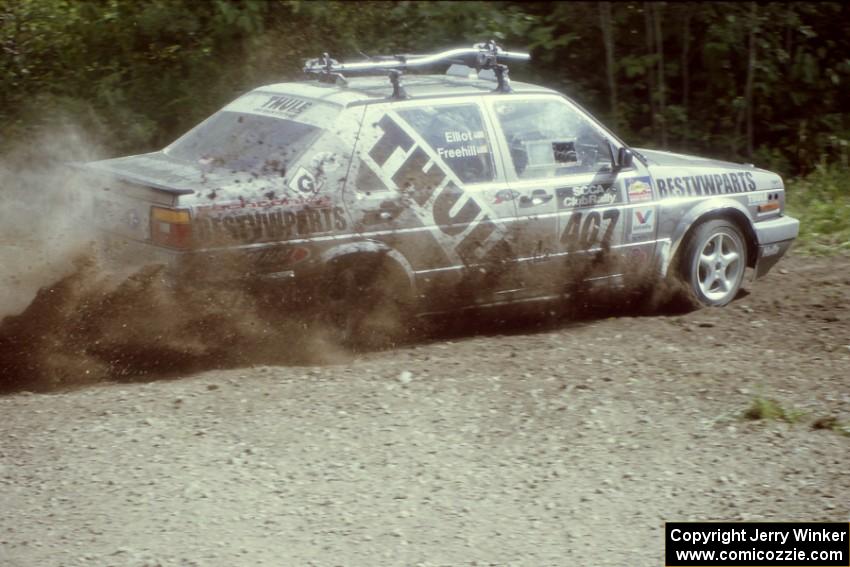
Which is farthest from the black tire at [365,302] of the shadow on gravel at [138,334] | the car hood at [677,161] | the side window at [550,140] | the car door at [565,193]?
the car hood at [677,161]

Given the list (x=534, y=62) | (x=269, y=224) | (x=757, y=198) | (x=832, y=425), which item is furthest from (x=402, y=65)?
(x=534, y=62)

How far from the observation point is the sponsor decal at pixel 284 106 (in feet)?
24.7

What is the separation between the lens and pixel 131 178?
6977 mm

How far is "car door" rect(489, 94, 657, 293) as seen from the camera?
25.7ft

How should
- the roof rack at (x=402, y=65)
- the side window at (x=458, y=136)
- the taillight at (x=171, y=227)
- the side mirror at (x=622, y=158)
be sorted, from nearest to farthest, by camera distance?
the taillight at (x=171, y=227) < the side window at (x=458, y=136) < the roof rack at (x=402, y=65) < the side mirror at (x=622, y=158)

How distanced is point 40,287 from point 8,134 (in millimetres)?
4506

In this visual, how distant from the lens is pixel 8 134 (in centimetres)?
1122

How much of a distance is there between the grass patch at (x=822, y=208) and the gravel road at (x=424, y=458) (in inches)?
156

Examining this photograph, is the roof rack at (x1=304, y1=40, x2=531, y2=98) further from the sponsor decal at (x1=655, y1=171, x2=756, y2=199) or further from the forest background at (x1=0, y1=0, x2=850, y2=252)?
the forest background at (x1=0, y1=0, x2=850, y2=252)

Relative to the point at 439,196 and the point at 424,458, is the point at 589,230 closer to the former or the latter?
the point at 439,196

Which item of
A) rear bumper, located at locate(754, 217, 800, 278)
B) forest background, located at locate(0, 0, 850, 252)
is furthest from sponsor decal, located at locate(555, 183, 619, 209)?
forest background, located at locate(0, 0, 850, 252)

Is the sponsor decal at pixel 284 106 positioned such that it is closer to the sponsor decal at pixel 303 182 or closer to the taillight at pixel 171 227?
the sponsor decal at pixel 303 182

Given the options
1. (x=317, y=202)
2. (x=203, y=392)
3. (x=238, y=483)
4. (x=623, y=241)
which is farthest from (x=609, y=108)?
(x=238, y=483)

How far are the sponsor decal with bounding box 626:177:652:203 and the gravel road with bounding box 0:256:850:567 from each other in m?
1.26
